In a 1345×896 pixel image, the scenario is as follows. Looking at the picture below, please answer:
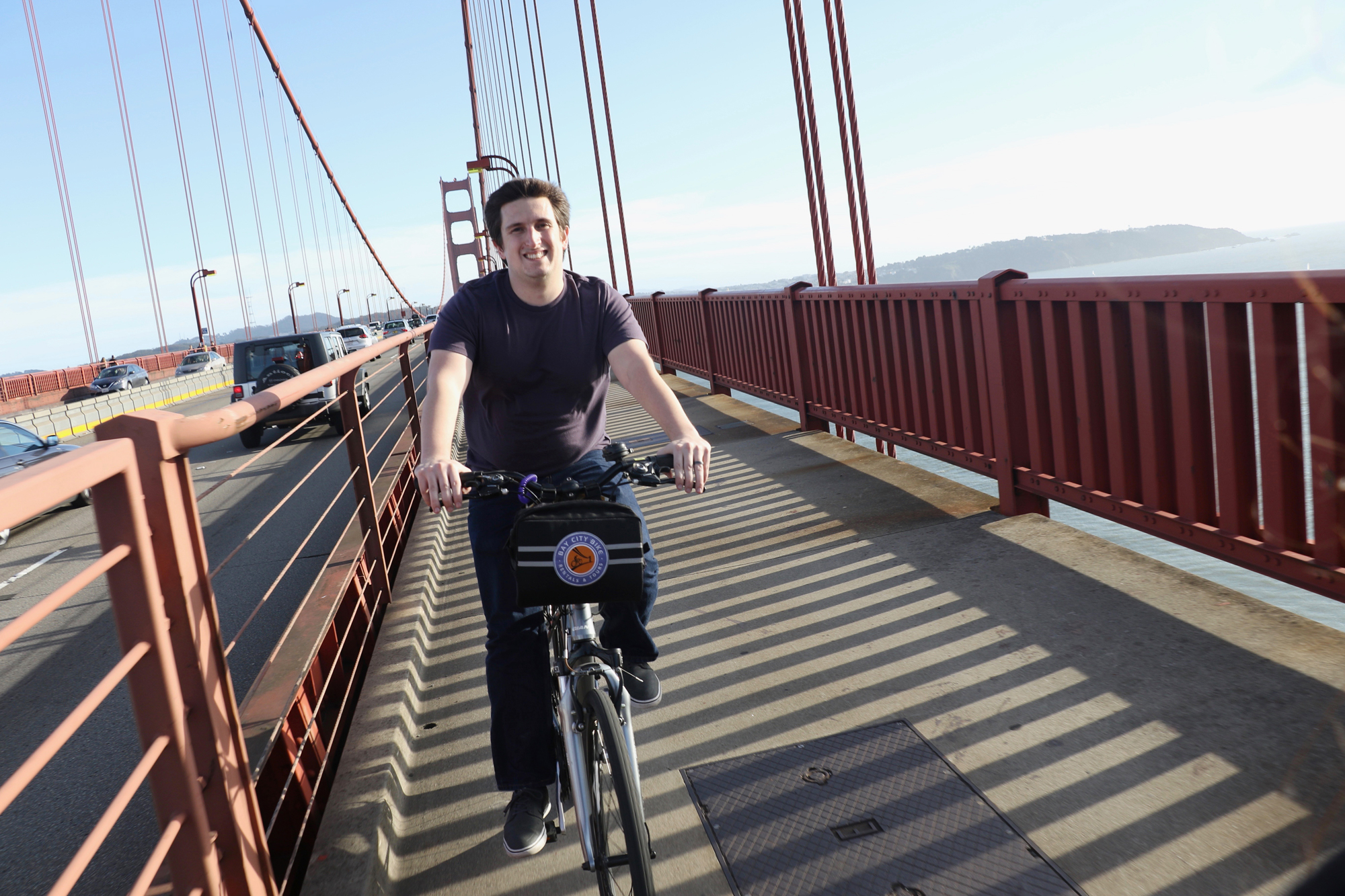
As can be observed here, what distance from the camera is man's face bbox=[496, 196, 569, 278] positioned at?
8.99ft

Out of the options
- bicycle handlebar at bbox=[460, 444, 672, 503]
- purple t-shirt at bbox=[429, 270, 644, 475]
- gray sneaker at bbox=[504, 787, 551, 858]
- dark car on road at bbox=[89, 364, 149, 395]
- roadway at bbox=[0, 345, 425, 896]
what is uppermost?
dark car on road at bbox=[89, 364, 149, 395]

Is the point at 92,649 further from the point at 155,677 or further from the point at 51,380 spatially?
the point at 51,380

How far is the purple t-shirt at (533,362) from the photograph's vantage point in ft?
9.12

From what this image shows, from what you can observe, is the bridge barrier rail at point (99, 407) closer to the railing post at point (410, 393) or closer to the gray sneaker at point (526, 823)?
the railing post at point (410, 393)

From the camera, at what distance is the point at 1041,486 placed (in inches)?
190

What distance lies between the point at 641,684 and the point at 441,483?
108 centimetres

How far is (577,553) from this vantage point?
2240 mm

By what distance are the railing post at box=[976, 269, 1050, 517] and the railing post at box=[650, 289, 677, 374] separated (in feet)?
36.0

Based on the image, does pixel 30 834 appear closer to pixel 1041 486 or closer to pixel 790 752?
pixel 790 752

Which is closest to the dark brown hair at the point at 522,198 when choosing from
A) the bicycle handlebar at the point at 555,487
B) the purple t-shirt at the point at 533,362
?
the purple t-shirt at the point at 533,362

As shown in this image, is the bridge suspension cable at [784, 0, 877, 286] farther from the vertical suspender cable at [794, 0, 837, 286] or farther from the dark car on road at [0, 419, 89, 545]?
the dark car on road at [0, 419, 89, 545]

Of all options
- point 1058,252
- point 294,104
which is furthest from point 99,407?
point 1058,252

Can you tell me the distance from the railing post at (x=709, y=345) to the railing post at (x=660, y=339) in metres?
3.18

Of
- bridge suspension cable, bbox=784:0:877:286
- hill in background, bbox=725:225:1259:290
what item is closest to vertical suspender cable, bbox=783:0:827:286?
bridge suspension cable, bbox=784:0:877:286
